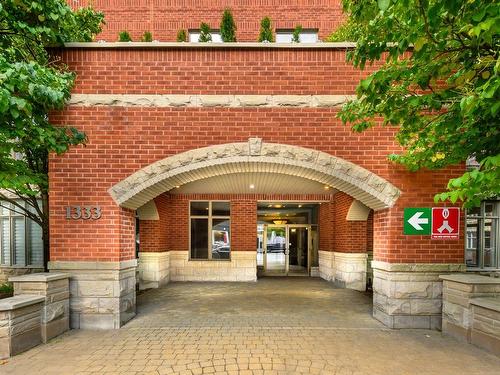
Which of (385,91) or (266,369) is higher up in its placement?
(385,91)

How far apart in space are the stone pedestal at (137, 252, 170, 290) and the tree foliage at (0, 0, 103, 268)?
5.08m

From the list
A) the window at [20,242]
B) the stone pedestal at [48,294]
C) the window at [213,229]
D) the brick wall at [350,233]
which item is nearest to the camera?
the stone pedestal at [48,294]

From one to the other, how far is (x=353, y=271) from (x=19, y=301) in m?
8.91

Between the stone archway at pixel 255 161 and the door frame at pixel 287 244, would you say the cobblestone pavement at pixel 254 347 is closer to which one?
the stone archway at pixel 255 161

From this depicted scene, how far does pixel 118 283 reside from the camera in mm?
5754

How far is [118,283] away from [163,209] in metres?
5.53

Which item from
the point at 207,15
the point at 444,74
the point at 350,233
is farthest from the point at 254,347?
the point at 207,15

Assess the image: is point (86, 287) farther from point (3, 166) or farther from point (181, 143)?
point (181, 143)

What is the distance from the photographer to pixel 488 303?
4.82 metres

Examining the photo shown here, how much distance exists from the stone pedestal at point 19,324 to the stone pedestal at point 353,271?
8.39 m

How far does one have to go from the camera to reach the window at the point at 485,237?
8.64m

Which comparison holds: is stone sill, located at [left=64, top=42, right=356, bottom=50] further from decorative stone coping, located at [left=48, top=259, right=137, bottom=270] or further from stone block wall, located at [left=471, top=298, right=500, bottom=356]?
stone block wall, located at [left=471, top=298, right=500, bottom=356]

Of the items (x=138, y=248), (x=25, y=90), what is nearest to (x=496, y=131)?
(x=25, y=90)

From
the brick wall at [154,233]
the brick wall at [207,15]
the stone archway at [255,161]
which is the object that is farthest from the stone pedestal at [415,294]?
the brick wall at [207,15]
